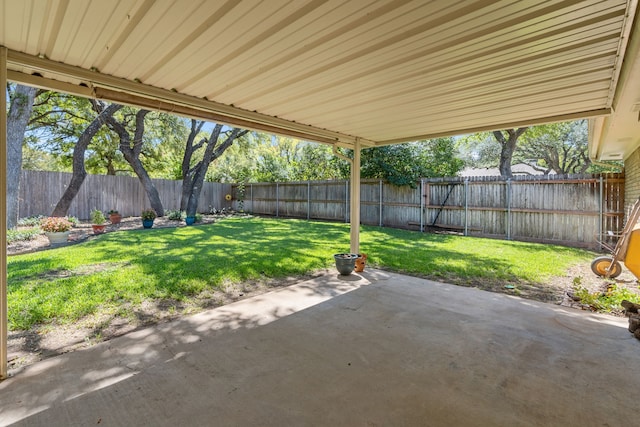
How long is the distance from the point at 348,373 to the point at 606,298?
12.0 feet

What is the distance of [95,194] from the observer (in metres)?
11.7

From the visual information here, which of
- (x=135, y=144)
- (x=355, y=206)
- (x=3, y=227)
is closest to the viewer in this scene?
(x=3, y=227)

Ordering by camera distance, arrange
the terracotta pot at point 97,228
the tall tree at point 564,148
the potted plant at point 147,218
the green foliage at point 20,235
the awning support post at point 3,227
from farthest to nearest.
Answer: the tall tree at point 564,148 → the potted plant at point 147,218 → the terracotta pot at point 97,228 → the green foliage at point 20,235 → the awning support post at point 3,227

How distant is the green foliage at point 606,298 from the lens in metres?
3.42

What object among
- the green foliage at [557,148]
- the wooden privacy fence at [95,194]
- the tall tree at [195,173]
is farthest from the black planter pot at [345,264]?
the green foliage at [557,148]

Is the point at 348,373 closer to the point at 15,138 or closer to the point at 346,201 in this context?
the point at 15,138

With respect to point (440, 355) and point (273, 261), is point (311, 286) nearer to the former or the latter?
point (273, 261)

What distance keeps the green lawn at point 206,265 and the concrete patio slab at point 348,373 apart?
3.39 ft

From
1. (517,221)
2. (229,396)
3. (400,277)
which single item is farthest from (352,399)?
(517,221)

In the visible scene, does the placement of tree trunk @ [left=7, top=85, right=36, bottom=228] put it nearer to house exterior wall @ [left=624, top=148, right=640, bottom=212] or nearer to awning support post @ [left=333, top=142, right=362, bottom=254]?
awning support post @ [left=333, top=142, right=362, bottom=254]

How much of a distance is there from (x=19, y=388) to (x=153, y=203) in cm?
1099

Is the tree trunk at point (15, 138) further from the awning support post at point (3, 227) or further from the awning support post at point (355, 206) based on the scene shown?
the awning support post at point (355, 206)

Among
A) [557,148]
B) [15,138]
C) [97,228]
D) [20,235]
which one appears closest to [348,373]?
[20,235]

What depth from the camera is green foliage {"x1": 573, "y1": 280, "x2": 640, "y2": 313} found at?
135 inches
